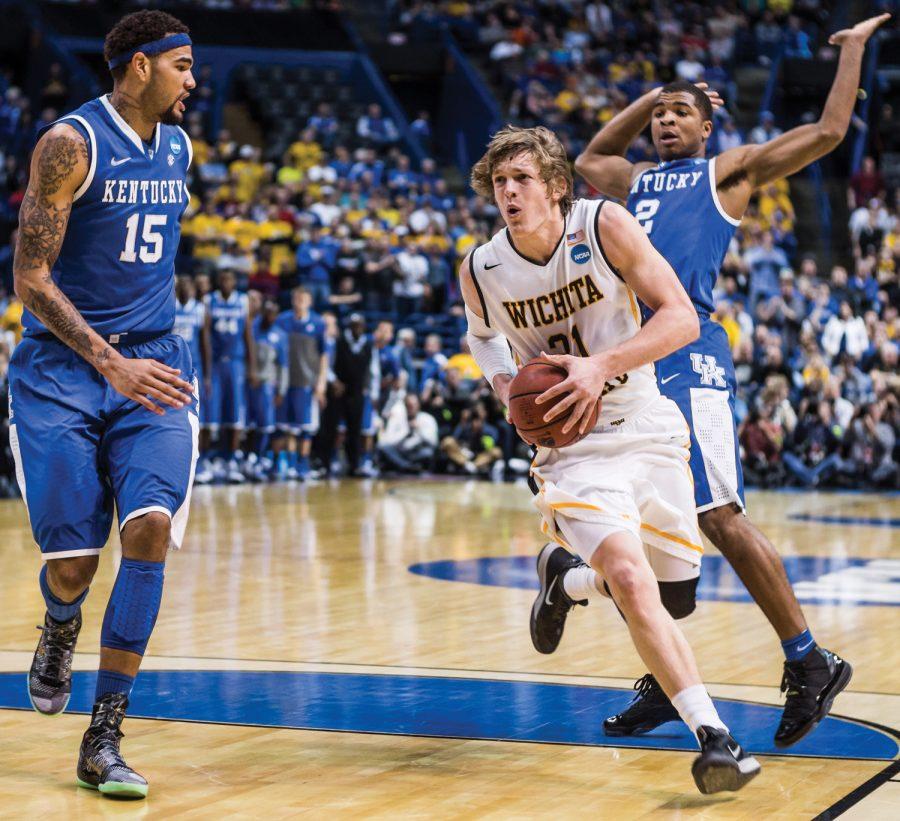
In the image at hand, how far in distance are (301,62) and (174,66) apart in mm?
21093

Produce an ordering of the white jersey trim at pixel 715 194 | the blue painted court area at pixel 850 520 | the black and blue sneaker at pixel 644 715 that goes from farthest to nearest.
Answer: the blue painted court area at pixel 850 520, the white jersey trim at pixel 715 194, the black and blue sneaker at pixel 644 715

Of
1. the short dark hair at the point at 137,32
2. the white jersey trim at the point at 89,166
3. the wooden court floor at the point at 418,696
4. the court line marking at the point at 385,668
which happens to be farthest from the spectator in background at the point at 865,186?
the white jersey trim at the point at 89,166

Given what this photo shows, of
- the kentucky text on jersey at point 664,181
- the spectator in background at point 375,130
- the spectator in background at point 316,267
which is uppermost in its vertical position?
the spectator in background at point 375,130

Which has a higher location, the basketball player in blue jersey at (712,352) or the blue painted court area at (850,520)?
the basketball player in blue jersey at (712,352)

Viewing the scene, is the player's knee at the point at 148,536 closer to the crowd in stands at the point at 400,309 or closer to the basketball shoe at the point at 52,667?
the basketball shoe at the point at 52,667

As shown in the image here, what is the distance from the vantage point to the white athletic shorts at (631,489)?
4.41 metres

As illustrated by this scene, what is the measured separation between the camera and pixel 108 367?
441 centimetres

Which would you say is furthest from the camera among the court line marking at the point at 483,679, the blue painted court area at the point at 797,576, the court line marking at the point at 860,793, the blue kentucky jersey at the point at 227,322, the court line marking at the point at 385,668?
the blue kentucky jersey at the point at 227,322

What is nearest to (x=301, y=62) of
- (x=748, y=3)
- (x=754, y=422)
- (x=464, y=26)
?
(x=464, y=26)

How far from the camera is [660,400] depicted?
4.73 metres

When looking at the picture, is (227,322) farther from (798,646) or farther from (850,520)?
(798,646)

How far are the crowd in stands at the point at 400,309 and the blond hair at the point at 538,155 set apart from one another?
10297mm

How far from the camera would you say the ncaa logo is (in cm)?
459

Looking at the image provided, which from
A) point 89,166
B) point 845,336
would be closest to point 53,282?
point 89,166
